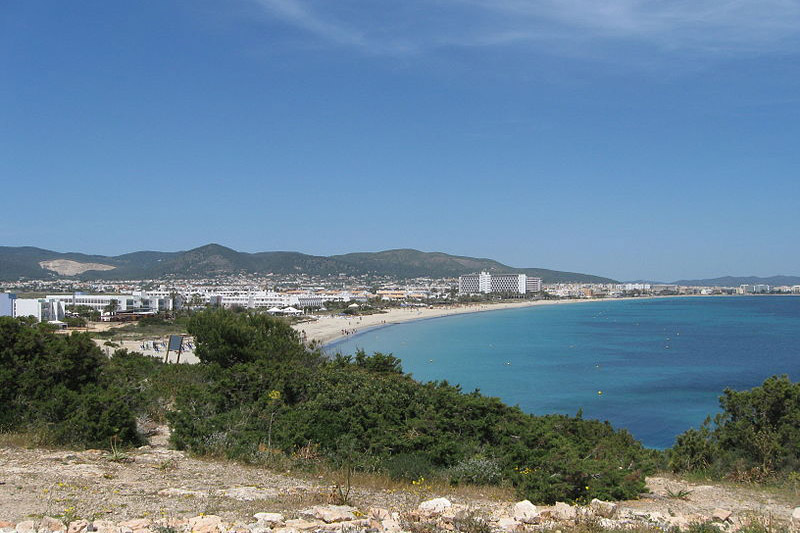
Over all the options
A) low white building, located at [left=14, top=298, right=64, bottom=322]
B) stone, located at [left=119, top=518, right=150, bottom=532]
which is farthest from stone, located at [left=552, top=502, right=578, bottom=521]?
low white building, located at [left=14, top=298, right=64, bottom=322]

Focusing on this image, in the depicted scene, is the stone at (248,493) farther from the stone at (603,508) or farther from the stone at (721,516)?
the stone at (721,516)

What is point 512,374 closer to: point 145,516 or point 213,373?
point 213,373

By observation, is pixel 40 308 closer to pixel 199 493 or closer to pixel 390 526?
pixel 199 493

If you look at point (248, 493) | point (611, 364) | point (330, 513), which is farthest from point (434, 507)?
point (611, 364)

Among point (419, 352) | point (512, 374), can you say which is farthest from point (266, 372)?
point (419, 352)

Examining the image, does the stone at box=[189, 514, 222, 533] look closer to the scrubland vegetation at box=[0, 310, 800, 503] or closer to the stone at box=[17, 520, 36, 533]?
the stone at box=[17, 520, 36, 533]

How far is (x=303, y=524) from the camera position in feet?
16.6

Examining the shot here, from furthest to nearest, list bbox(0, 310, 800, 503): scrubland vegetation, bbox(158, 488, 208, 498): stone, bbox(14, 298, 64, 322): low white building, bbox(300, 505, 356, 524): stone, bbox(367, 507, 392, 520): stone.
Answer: bbox(14, 298, 64, 322): low white building → bbox(0, 310, 800, 503): scrubland vegetation → bbox(158, 488, 208, 498): stone → bbox(367, 507, 392, 520): stone → bbox(300, 505, 356, 524): stone

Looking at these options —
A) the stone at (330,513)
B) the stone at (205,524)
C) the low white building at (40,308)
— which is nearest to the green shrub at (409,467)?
the stone at (330,513)

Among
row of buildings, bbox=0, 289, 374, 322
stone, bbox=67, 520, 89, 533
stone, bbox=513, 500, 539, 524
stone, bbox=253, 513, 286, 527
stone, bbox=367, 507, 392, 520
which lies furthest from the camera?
row of buildings, bbox=0, 289, 374, 322

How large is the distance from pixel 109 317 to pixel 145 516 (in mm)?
73235

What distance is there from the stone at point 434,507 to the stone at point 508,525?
1.68ft

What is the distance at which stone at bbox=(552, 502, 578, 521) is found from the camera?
571 cm

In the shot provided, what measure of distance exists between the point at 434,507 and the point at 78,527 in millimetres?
2902
